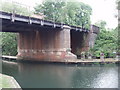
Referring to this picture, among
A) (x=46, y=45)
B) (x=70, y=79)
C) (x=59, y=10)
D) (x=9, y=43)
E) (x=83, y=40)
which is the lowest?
(x=70, y=79)

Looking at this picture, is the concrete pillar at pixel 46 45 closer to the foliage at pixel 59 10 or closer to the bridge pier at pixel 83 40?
the foliage at pixel 59 10

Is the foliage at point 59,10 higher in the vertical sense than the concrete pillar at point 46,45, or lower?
higher

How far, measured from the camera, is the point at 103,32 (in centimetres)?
4384

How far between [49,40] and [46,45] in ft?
3.76

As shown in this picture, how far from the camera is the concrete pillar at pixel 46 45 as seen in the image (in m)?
34.1

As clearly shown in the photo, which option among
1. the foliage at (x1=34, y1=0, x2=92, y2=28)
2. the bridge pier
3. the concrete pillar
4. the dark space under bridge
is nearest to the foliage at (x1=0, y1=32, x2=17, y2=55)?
the dark space under bridge

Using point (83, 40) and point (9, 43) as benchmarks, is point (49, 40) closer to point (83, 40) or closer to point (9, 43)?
point (83, 40)

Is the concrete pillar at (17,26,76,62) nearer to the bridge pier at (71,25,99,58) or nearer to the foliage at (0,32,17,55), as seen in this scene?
the foliage at (0,32,17,55)

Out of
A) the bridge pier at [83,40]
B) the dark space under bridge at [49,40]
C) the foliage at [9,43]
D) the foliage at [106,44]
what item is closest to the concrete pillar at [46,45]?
the dark space under bridge at [49,40]

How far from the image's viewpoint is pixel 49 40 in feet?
118

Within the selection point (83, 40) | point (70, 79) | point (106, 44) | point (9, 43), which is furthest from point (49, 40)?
point (70, 79)

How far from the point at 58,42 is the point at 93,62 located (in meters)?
8.32

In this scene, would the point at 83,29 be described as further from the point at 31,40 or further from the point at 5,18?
the point at 5,18

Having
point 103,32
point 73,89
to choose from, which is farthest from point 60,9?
point 73,89
